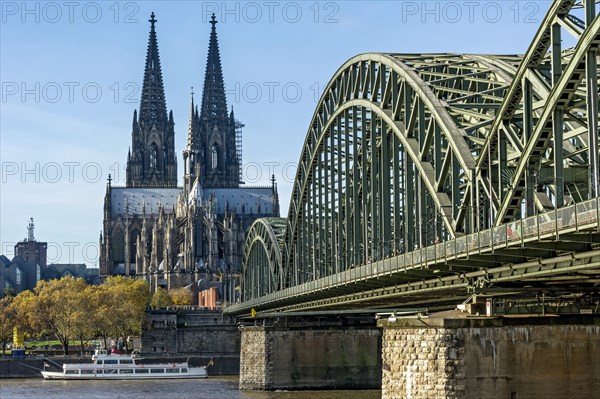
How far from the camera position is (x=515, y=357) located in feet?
135

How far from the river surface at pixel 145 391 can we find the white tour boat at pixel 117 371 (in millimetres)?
2397

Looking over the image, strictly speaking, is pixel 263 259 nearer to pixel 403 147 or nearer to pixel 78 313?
pixel 78 313

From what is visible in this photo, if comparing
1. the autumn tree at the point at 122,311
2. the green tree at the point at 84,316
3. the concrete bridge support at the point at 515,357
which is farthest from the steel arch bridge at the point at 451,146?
the autumn tree at the point at 122,311

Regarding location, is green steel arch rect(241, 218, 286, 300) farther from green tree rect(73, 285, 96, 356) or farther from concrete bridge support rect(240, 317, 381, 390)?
green tree rect(73, 285, 96, 356)

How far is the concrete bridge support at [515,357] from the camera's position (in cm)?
4088

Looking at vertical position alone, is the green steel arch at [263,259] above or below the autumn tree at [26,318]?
above

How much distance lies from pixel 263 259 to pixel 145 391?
113 ft

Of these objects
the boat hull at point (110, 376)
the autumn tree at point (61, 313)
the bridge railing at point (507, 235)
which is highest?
the autumn tree at point (61, 313)

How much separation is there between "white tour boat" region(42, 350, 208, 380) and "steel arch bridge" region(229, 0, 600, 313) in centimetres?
3604

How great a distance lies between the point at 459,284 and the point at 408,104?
1327 centimetres

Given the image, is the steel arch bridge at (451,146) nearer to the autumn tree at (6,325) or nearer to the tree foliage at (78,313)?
the tree foliage at (78,313)

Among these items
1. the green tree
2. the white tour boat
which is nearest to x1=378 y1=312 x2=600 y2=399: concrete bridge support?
the white tour boat

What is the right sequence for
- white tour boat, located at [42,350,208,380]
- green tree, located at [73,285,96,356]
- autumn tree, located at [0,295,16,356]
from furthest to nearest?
autumn tree, located at [0,295,16,356] → green tree, located at [73,285,96,356] → white tour boat, located at [42,350,208,380]

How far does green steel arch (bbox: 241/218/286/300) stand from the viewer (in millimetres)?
122062
